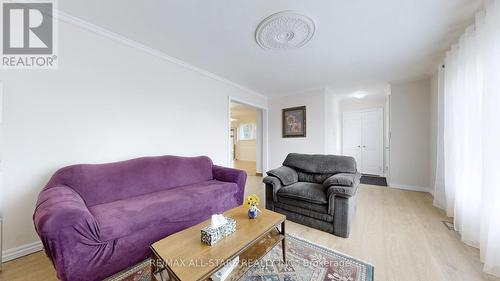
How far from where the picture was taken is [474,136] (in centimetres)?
182

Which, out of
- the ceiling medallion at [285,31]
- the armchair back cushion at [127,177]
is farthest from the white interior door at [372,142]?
the armchair back cushion at [127,177]

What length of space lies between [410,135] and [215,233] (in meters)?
4.65

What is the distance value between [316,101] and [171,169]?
3555 mm

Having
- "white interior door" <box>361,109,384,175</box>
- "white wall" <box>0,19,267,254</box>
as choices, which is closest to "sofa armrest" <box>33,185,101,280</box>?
"white wall" <box>0,19,267,254</box>

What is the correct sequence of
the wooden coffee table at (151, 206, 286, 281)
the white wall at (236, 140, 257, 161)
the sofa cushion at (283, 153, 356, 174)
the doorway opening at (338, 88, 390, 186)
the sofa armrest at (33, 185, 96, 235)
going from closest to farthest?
the wooden coffee table at (151, 206, 286, 281)
the sofa armrest at (33, 185, 96, 235)
the sofa cushion at (283, 153, 356, 174)
the doorway opening at (338, 88, 390, 186)
the white wall at (236, 140, 257, 161)

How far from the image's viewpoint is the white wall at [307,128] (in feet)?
13.7

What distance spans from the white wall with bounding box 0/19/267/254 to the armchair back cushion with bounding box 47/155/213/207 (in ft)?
0.96

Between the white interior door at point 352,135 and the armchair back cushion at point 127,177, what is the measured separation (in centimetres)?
490

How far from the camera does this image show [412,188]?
146 inches

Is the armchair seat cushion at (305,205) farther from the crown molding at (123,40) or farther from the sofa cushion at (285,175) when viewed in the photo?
the crown molding at (123,40)

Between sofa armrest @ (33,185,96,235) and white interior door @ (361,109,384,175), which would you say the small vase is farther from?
white interior door @ (361,109,384,175)

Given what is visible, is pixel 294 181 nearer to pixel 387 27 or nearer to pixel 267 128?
pixel 387 27

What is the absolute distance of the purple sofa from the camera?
1157 millimetres

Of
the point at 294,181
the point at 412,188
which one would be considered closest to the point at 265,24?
the point at 294,181
